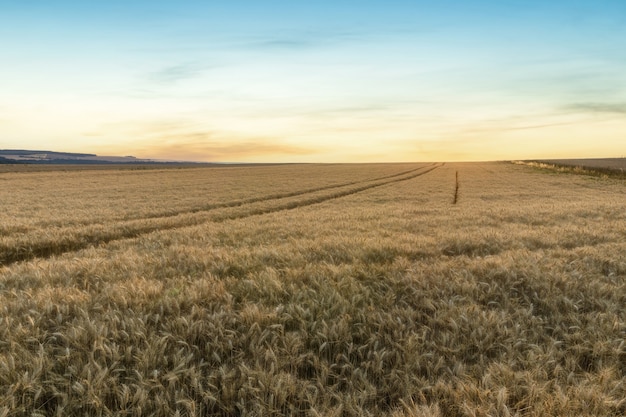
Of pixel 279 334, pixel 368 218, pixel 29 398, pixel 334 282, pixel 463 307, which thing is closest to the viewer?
pixel 29 398

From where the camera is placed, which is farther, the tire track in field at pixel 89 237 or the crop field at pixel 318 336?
the tire track in field at pixel 89 237

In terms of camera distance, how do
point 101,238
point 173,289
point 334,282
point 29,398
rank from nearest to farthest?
1. point 29,398
2. point 173,289
3. point 334,282
4. point 101,238

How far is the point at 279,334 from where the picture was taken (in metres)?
4.08

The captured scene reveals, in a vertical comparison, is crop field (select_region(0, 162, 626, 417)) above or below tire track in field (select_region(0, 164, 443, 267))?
above

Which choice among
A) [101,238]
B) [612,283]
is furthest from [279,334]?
[101,238]

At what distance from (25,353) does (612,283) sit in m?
8.07

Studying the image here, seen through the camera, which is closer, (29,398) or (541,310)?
(29,398)

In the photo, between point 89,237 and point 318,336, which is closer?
point 318,336

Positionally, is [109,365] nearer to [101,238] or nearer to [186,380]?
[186,380]

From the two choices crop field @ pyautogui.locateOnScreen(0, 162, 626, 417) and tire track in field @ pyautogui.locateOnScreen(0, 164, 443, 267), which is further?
tire track in field @ pyautogui.locateOnScreen(0, 164, 443, 267)

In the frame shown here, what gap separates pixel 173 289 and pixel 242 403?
268cm

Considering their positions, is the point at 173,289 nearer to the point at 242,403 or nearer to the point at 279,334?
the point at 279,334

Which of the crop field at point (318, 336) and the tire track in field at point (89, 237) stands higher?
the crop field at point (318, 336)

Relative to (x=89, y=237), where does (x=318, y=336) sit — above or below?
above
